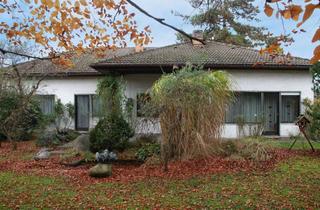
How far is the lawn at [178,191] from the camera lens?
728cm

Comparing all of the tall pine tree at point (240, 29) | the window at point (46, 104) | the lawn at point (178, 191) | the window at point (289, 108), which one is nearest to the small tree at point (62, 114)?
the window at point (46, 104)

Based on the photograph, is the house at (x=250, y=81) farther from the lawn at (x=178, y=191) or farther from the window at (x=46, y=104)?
the lawn at (x=178, y=191)

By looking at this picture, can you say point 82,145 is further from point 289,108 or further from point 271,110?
point 289,108

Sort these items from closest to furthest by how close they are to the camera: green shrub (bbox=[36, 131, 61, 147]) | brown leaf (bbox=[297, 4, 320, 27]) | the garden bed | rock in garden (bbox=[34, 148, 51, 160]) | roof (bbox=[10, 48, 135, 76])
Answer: brown leaf (bbox=[297, 4, 320, 27]) < the garden bed < rock in garden (bbox=[34, 148, 51, 160]) < green shrub (bbox=[36, 131, 61, 147]) < roof (bbox=[10, 48, 135, 76])

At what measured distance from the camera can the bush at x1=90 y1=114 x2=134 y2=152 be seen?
1427cm

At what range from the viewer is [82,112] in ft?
71.7

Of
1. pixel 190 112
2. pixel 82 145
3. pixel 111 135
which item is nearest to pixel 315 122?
pixel 190 112

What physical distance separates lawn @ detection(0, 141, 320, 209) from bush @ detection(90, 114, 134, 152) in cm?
410

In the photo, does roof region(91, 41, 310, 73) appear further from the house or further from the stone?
the stone

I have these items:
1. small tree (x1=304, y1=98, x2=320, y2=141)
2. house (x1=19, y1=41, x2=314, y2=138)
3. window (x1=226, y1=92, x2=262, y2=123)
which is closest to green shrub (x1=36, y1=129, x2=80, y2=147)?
house (x1=19, y1=41, x2=314, y2=138)

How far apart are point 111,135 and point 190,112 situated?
14.1ft

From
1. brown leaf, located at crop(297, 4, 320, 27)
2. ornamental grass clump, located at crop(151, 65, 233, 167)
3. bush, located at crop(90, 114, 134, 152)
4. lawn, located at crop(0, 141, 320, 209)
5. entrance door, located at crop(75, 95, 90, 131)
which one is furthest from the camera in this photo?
entrance door, located at crop(75, 95, 90, 131)

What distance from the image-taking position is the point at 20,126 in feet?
60.9

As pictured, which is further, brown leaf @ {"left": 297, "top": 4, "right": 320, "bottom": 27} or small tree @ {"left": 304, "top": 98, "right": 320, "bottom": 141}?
small tree @ {"left": 304, "top": 98, "right": 320, "bottom": 141}
